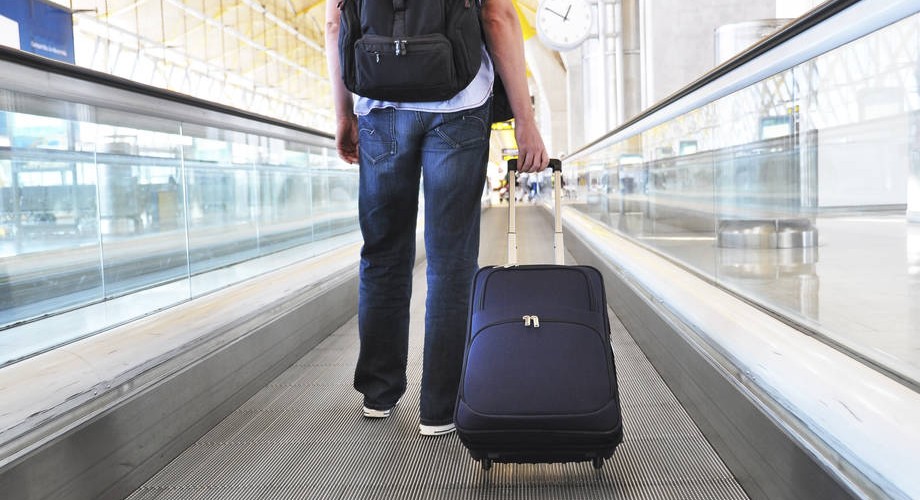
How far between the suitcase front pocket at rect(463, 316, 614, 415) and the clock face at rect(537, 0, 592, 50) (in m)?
17.0

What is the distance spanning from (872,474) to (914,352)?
1.60 feet

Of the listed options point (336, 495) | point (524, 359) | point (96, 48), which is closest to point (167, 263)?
point (336, 495)

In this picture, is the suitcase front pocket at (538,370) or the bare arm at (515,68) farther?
the bare arm at (515,68)

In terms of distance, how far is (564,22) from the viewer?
1839cm

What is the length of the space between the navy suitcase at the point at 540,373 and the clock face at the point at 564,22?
1686cm

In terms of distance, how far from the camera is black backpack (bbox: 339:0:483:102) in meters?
2.25

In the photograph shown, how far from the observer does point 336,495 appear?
2045 millimetres

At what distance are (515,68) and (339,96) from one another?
60 centimetres

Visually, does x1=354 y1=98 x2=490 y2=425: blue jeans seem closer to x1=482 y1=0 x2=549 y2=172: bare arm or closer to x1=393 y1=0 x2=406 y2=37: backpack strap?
Result: x1=482 y1=0 x2=549 y2=172: bare arm

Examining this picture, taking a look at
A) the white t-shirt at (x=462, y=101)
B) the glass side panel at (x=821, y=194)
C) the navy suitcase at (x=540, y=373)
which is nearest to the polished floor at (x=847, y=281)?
the glass side panel at (x=821, y=194)

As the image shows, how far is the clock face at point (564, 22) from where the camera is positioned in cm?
1820

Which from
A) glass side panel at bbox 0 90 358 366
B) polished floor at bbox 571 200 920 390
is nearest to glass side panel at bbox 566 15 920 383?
polished floor at bbox 571 200 920 390

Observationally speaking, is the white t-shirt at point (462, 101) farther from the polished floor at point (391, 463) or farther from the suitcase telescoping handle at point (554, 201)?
the polished floor at point (391, 463)

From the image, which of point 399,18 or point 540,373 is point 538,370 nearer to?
point 540,373
